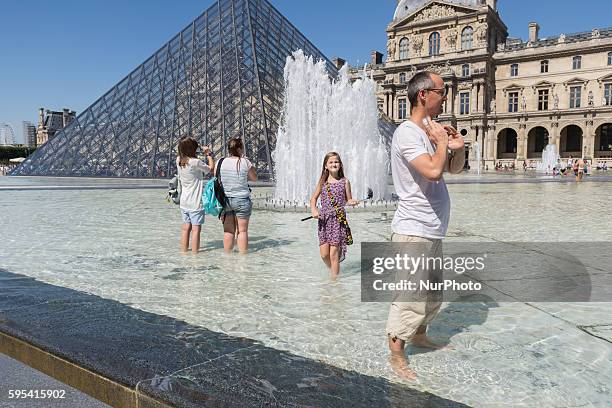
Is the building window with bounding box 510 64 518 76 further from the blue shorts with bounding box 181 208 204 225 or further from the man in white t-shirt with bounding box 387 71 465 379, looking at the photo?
the man in white t-shirt with bounding box 387 71 465 379

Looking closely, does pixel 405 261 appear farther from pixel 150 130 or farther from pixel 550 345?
pixel 150 130

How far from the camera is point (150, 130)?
72.7 ft

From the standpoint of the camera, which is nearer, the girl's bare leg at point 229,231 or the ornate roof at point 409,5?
the girl's bare leg at point 229,231

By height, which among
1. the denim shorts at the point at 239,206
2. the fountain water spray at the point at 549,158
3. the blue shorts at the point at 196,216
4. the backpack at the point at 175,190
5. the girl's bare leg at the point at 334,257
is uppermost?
the fountain water spray at the point at 549,158

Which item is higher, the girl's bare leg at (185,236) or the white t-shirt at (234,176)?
the white t-shirt at (234,176)

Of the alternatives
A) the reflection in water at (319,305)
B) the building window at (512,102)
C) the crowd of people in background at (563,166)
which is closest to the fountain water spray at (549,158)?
the crowd of people in background at (563,166)

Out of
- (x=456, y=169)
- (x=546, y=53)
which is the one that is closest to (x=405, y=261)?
(x=456, y=169)

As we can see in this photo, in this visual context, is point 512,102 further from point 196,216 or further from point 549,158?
point 196,216

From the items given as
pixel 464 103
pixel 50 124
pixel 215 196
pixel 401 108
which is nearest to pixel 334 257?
pixel 215 196

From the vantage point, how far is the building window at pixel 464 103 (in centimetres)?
4550

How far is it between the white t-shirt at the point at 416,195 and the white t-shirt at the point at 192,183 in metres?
3.08

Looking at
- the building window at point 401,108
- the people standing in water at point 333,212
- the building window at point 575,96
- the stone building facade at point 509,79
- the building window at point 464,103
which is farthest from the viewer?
the building window at point 401,108

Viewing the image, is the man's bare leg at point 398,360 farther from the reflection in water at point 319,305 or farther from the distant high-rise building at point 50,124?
the distant high-rise building at point 50,124

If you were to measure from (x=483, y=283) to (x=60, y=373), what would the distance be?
308cm
